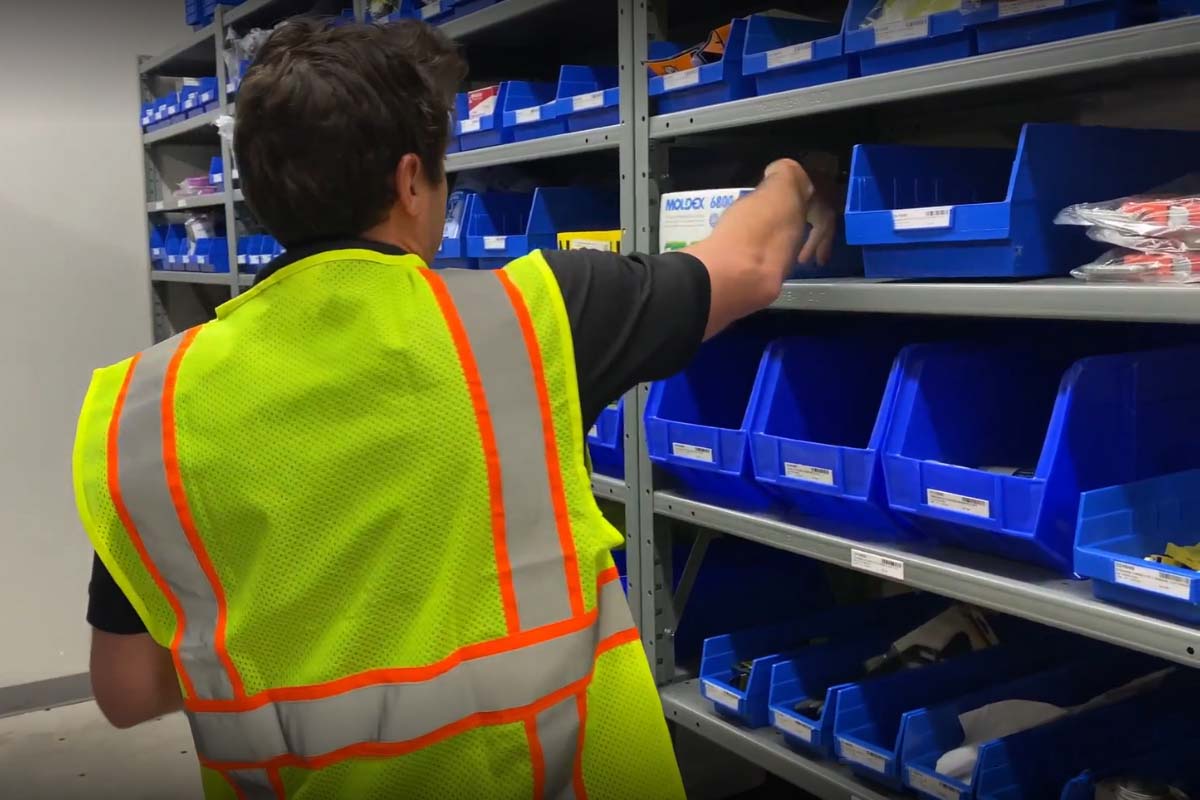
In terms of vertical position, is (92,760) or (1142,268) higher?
(1142,268)

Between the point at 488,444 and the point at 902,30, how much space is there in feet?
2.66

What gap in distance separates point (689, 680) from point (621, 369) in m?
1.13

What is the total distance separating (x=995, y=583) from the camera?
1.45 meters

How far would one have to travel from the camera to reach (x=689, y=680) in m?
2.20

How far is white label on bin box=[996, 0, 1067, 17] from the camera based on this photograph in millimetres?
1321

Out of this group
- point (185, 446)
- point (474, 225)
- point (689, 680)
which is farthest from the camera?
point (474, 225)

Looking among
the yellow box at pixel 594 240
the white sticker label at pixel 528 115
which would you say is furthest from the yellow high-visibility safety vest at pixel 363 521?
the white sticker label at pixel 528 115

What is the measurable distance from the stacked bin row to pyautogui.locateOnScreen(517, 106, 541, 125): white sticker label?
1.04 metres

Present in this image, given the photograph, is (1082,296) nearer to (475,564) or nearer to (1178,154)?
(1178,154)

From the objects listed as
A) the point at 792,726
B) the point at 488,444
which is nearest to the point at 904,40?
the point at 488,444

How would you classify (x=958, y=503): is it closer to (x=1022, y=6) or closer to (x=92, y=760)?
(x=1022, y=6)

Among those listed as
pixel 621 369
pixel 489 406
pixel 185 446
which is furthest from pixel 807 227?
pixel 185 446

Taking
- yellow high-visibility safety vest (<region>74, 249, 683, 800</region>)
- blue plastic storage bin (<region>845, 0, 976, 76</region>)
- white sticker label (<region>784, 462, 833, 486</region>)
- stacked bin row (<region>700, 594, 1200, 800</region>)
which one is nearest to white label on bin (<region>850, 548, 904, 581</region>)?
white sticker label (<region>784, 462, 833, 486</region>)

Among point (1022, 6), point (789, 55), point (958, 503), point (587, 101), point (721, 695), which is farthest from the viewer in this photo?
point (587, 101)
